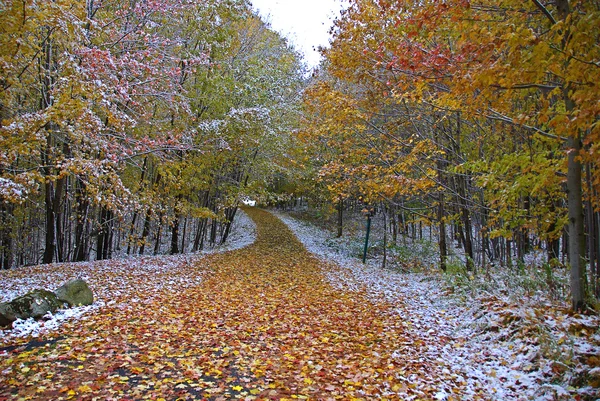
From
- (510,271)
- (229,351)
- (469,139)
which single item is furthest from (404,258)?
(229,351)

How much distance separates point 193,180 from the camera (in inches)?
559

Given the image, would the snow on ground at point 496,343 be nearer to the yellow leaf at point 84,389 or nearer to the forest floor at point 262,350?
the forest floor at point 262,350

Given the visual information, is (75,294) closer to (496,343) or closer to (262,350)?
(262,350)

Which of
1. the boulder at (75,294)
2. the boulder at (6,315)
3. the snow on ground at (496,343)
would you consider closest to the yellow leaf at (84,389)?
the boulder at (6,315)

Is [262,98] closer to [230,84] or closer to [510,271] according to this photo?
[230,84]

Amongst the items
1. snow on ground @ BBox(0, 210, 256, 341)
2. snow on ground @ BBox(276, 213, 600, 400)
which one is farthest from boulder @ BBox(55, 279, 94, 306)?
snow on ground @ BBox(276, 213, 600, 400)

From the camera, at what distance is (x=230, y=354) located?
4.94 m

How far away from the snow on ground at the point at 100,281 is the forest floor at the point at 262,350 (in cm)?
7

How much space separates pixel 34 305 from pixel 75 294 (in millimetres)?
897

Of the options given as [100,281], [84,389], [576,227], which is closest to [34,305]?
[84,389]

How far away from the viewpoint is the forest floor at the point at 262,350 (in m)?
3.89

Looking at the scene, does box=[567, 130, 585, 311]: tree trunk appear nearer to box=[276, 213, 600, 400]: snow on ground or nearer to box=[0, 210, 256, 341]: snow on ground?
box=[276, 213, 600, 400]: snow on ground

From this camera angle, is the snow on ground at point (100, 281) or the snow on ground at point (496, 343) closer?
the snow on ground at point (496, 343)

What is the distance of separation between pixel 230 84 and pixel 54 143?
20.4 ft
